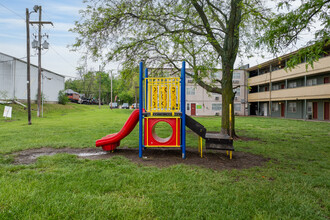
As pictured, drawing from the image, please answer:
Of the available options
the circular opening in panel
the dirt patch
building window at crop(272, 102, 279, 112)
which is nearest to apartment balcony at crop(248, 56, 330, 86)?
building window at crop(272, 102, 279, 112)

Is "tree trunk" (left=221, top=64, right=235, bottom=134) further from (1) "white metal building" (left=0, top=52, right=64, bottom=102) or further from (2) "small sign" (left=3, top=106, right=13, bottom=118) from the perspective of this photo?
(1) "white metal building" (left=0, top=52, right=64, bottom=102)

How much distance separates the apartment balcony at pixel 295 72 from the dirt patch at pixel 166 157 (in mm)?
15466

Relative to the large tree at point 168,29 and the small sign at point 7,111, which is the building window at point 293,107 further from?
the small sign at point 7,111

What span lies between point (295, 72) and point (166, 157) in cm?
2523

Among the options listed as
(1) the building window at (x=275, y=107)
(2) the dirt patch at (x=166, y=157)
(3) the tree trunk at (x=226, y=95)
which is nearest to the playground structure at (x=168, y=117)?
(2) the dirt patch at (x=166, y=157)

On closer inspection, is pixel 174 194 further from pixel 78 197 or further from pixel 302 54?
pixel 302 54

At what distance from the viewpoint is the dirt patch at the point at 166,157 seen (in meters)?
5.27

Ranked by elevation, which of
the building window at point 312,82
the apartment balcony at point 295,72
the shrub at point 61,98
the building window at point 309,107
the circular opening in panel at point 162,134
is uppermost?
the apartment balcony at point 295,72

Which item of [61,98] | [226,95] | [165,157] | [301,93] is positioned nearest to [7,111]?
[165,157]

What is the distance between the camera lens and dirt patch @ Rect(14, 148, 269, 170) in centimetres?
527

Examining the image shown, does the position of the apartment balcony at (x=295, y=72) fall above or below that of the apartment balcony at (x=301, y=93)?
above

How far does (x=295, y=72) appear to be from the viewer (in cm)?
2458

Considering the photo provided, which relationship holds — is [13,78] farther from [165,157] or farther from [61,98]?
[165,157]

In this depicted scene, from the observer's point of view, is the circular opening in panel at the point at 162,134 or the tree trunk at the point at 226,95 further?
the tree trunk at the point at 226,95
